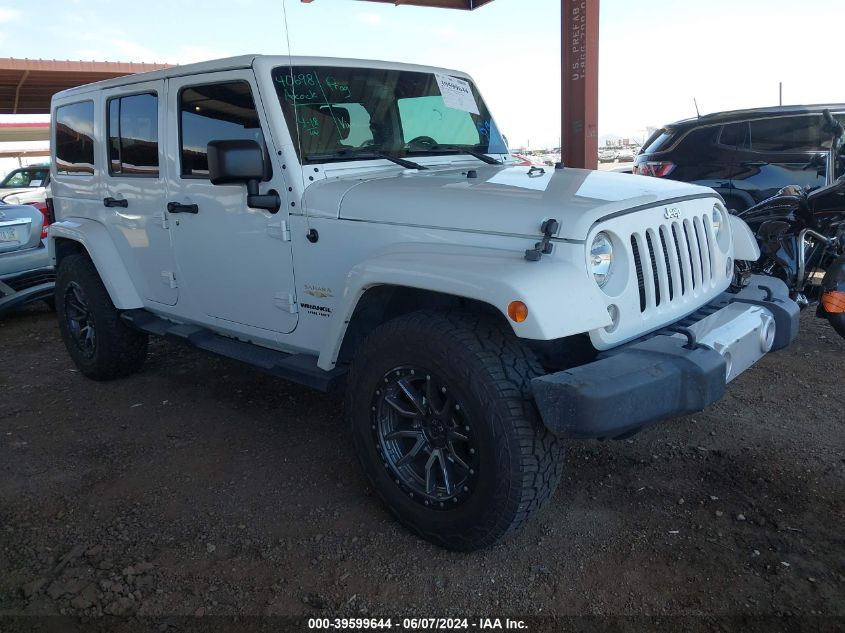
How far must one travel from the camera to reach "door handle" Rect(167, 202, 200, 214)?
3666 mm

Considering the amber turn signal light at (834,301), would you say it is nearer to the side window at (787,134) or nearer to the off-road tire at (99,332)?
the side window at (787,134)

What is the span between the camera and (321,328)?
320cm

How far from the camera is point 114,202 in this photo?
14.1ft

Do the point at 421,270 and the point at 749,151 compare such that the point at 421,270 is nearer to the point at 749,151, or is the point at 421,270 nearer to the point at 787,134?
the point at 749,151

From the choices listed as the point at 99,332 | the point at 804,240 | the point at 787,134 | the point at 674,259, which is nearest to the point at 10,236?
the point at 99,332

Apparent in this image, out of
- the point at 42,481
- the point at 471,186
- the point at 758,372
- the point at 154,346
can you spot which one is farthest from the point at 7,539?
the point at 758,372

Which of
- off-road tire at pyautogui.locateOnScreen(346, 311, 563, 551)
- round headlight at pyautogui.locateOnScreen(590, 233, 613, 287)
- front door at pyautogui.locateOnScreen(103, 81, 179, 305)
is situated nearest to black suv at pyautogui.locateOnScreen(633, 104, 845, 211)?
round headlight at pyautogui.locateOnScreen(590, 233, 613, 287)

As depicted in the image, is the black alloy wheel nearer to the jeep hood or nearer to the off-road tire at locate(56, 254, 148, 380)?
the jeep hood

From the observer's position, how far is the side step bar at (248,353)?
3.08 metres

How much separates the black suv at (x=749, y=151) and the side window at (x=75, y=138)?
19.5 ft

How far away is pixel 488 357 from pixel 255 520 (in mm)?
1410

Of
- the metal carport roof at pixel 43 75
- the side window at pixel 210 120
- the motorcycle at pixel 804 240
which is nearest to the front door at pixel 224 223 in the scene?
the side window at pixel 210 120

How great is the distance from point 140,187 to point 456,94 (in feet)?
6.44

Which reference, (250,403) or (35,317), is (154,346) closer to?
(250,403)
